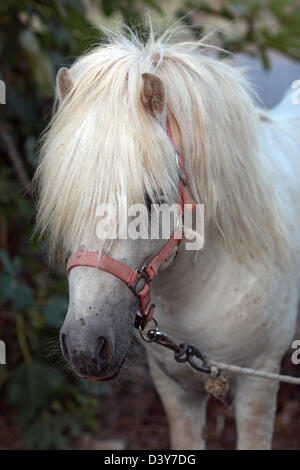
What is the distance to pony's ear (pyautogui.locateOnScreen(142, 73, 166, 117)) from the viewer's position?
124cm

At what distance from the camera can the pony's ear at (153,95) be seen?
1242mm

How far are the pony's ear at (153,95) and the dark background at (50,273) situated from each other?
2.99 feet

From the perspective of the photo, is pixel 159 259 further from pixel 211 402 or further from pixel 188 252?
pixel 211 402

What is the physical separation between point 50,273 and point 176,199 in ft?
4.90

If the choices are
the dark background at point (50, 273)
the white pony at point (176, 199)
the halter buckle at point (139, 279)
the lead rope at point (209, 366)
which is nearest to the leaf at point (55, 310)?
the dark background at point (50, 273)

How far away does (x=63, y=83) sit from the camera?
1.38m

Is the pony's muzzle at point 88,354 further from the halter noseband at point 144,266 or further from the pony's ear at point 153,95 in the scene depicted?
the pony's ear at point 153,95

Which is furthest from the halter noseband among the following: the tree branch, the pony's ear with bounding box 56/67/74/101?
the tree branch

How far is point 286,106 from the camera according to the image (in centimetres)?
228

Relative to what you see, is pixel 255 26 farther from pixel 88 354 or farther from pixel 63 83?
pixel 88 354

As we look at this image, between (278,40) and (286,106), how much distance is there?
43 cm

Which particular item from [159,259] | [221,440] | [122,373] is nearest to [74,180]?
[159,259]

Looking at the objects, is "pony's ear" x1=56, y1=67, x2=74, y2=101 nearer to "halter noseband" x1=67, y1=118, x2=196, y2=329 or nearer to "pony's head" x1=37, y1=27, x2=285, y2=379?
"pony's head" x1=37, y1=27, x2=285, y2=379
